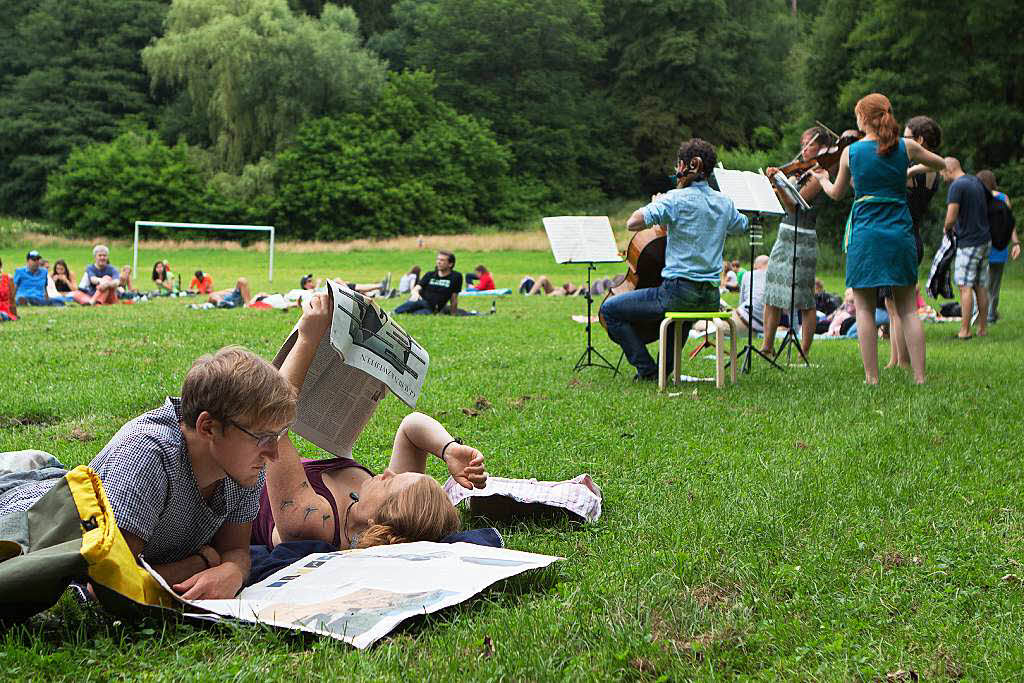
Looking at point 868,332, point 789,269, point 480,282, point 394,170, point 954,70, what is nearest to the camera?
point 868,332

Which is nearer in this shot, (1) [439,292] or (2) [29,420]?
(2) [29,420]

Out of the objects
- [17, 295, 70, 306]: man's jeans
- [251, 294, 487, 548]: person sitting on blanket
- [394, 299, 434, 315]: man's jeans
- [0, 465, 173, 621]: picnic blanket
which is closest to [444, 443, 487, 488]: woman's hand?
[251, 294, 487, 548]: person sitting on blanket

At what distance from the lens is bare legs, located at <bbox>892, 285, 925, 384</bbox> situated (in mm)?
8117

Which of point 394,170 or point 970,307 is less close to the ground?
point 394,170

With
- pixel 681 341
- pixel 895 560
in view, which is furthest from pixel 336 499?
pixel 681 341

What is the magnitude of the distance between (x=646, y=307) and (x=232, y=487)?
18.5 feet

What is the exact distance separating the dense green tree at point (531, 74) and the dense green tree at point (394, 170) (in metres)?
2.73

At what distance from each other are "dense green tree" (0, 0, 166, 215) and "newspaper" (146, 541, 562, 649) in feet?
192

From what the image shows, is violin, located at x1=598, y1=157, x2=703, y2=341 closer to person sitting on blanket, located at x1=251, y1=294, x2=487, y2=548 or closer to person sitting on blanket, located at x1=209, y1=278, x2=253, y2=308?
person sitting on blanket, located at x1=251, y1=294, x2=487, y2=548

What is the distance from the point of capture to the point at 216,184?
52.2 meters

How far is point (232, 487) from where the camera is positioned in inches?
131

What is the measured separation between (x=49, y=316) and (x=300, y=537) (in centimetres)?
1288

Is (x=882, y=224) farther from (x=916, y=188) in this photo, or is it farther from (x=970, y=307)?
(x=970, y=307)

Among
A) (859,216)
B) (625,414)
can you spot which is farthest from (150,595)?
(859,216)
